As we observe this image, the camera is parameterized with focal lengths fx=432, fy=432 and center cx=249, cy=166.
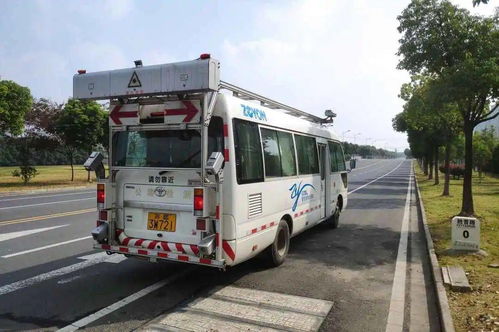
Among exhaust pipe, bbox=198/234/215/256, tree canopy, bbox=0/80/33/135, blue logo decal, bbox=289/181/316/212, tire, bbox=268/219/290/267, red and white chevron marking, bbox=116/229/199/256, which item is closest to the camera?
exhaust pipe, bbox=198/234/215/256

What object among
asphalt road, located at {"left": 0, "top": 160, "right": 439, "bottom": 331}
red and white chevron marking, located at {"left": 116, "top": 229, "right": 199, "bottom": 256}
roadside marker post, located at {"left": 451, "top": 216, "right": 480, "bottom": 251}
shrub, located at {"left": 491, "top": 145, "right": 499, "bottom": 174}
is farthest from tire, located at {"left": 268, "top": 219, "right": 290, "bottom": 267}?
shrub, located at {"left": 491, "top": 145, "right": 499, "bottom": 174}

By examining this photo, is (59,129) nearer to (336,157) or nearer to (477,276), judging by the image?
(336,157)

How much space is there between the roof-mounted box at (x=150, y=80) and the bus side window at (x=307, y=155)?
A: 350 centimetres

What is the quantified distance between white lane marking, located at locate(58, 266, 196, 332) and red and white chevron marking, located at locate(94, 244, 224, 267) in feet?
1.74

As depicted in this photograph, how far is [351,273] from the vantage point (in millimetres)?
7348

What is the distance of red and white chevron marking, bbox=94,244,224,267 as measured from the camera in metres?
5.72

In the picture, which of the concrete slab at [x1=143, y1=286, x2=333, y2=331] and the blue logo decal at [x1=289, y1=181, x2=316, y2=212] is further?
the blue logo decal at [x1=289, y1=181, x2=316, y2=212]

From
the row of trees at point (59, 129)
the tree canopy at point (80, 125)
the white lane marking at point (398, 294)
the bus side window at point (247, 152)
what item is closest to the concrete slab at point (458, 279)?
the white lane marking at point (398, 294)

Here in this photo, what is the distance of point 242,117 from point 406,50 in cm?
837

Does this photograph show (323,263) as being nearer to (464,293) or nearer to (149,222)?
(464,293)

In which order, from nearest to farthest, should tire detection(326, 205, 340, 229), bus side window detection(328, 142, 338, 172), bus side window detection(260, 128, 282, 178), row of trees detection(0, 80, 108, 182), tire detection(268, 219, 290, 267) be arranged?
bus side window detection(260, 128, 282, 178), tire detection(268, 219, 290, 267), bus side window detection(328, 142, 338, 172), tire detection(326, 205, 340, 229), row of trees detection(0, 80, 108, 182)

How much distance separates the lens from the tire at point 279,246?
731cm

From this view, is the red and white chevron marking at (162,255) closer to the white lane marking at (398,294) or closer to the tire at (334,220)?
the white lane marking at (398,294)

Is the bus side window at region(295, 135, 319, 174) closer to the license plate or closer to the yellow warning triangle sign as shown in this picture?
the license plate
